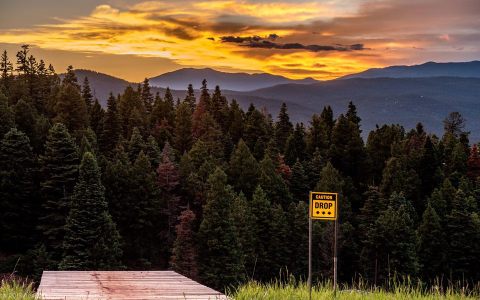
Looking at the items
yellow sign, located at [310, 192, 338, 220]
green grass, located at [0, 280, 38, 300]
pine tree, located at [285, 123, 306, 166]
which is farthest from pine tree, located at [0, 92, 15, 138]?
yellow sign, located at [310, 192, 338, 220]

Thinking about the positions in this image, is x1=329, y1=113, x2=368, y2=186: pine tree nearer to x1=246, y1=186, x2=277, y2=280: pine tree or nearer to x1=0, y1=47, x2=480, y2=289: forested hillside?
x1=0, y1=47, x2=480, y2=289: forested hillside

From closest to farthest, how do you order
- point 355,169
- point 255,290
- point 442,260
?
point 255,290
point 442,260
point 355,169

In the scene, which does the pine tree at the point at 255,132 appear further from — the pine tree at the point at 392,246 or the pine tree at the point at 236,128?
the pine tree at the point at 392,246

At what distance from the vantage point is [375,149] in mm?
127062

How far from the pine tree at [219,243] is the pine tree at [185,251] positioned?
122 centimetres

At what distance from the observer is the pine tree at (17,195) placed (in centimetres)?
7981

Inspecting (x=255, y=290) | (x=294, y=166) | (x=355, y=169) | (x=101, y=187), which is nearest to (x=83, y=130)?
(x=101, y=187)

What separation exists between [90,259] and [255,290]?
2507 inches

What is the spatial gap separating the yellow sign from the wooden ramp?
7.12 ft

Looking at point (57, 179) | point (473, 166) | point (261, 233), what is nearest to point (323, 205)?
point (57, 179)

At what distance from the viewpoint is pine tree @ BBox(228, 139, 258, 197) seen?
331 ft

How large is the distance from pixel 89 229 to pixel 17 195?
13.1 m

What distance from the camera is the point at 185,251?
79.1m

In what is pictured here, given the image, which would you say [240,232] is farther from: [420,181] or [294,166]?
[420,181]
